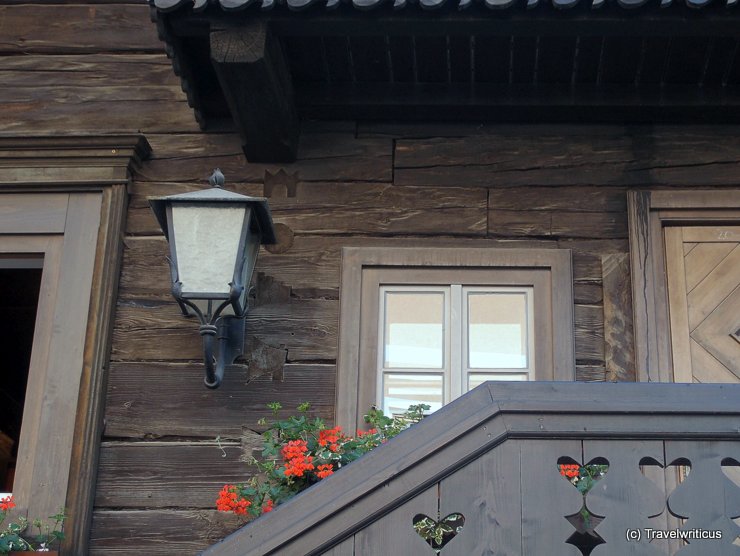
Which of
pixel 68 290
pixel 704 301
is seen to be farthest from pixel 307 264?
pixel 704 301

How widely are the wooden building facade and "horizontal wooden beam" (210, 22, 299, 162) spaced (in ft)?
0.04

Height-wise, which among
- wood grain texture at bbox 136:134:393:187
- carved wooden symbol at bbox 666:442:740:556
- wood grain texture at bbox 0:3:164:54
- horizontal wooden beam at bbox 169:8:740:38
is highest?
wood grain texture at bbox 0:3:164:54

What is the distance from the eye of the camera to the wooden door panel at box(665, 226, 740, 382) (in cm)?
500

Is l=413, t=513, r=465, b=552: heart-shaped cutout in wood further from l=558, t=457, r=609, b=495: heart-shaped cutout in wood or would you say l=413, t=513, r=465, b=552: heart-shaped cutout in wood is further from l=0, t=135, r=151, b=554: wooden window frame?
l=0, t=135, r=151, b=554: wooden window frame

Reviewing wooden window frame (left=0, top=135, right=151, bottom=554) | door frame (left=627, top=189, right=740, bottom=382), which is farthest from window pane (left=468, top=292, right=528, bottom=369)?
wooden window frame (left=0, top=135, right=151, bottom=554)

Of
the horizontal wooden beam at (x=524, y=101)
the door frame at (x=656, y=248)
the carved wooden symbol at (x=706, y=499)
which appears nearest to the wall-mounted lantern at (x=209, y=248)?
the horizontal wooden beam at (x=524, y=101)

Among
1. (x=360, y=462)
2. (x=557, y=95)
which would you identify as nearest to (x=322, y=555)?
(x=360, y=462)

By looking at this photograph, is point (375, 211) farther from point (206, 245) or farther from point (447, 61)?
point (206, 245)

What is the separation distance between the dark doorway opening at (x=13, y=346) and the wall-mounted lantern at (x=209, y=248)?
3.65 meters

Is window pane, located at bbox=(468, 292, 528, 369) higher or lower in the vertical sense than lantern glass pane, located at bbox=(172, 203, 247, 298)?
lower

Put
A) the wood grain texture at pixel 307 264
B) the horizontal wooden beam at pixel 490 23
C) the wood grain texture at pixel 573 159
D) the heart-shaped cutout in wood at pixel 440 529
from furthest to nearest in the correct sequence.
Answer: the wood grain texture at pixel 573 159, the wood grain texture at pixel 307 264, the horizontal wooden beam at pixel 490 23, the heart-shaped cutout in wood at pixel 440 529

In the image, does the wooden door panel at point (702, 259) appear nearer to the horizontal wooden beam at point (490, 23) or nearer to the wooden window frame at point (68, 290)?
the horizontal wooden beam at point (490, 23)

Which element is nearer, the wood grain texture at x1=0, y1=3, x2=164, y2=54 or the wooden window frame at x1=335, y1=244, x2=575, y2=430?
the wooden window frame at x1=335, y1=244, x2=575, y2=430

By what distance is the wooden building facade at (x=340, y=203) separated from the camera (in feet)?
15.8
